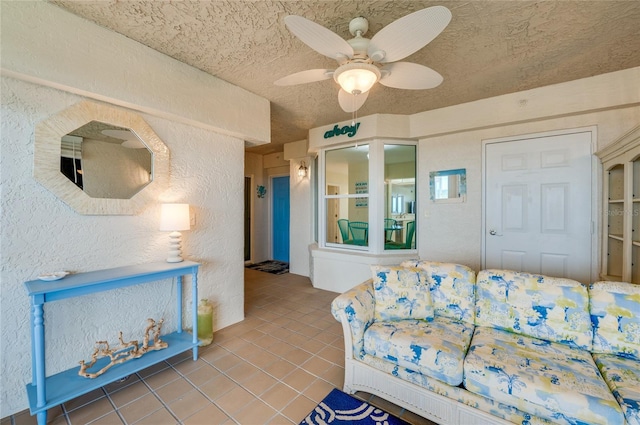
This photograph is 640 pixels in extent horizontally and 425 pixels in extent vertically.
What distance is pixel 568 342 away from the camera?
161cm

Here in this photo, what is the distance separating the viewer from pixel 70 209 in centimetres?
180

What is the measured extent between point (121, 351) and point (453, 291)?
2.55 m

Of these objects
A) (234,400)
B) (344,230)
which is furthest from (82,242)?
(344,230)

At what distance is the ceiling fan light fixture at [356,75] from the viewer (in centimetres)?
157

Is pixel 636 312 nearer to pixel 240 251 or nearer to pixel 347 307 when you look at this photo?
pixel 347 307

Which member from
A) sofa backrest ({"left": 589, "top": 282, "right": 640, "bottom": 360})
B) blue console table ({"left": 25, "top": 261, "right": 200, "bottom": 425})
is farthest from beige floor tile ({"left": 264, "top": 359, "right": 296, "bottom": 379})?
sofa backrest ({"left": 589, "top": 282, "right": 640, "bottom": 360})

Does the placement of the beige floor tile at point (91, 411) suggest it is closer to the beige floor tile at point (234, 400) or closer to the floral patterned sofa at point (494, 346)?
the beige floor tile at point (234, 400)

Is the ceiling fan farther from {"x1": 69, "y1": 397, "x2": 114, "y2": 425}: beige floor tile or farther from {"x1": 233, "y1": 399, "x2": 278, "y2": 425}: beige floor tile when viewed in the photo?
{"x1": 69, "y1": 397, "x2": 114, "y2": 425}: beige floor tile

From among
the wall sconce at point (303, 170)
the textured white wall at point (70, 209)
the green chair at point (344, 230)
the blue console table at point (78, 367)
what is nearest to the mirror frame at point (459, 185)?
the green chair at point (344, 230)

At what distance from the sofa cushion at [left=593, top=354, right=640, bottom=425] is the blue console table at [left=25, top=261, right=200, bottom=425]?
102 inches

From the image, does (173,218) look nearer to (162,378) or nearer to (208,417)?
(162,378)

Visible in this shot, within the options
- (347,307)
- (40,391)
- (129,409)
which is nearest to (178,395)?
(129,409)

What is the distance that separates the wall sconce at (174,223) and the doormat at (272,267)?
2998 mm

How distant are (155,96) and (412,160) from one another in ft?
10.2
